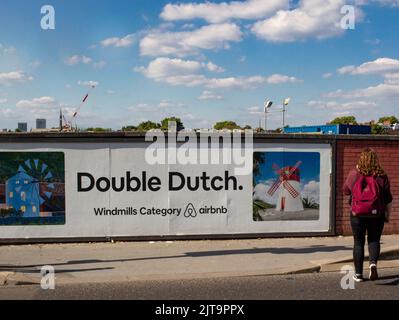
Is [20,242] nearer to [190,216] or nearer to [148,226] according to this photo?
[148,226]

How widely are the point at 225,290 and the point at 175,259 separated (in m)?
1.80

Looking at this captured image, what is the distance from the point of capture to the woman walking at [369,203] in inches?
245

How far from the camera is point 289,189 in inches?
379

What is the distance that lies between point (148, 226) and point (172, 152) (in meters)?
1.47

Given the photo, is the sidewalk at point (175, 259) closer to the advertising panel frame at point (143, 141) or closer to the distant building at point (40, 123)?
the advertising panel frame at point (143, 141)

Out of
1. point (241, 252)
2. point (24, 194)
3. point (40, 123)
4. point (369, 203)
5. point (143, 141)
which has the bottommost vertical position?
point (241, 252)

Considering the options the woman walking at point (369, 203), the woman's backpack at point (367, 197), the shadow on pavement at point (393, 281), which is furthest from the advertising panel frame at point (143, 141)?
the woman's backpack at point (367, 197)

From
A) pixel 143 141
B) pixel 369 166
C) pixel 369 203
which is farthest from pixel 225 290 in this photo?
pixel 143 141

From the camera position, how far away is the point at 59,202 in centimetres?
898

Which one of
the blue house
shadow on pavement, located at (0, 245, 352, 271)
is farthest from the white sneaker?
the blue house

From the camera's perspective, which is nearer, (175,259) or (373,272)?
(373,272)

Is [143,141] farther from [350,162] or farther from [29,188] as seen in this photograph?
[350,162]

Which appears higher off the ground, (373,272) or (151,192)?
(151,192)
